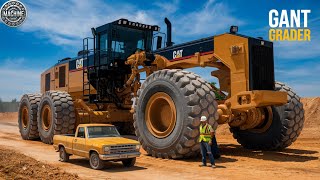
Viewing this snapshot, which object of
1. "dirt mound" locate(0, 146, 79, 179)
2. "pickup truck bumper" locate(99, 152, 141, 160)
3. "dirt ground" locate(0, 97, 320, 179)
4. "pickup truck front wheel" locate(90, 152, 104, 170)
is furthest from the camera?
"pickup truck front wheel" locate(90, 152, 104, 170)

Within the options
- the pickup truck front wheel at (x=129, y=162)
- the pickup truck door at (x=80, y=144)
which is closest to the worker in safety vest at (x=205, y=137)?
the pickup truck front wheel at (x=129, y=162)

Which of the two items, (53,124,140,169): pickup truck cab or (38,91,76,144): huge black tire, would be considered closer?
(53,124,140,169): pickup truck cab

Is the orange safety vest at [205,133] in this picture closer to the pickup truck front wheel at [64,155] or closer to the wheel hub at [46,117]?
the pickup truck front wheel at [64,155]

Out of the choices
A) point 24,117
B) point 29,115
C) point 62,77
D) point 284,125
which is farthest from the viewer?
point 62,77

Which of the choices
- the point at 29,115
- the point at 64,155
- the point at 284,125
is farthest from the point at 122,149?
the point at 29,115

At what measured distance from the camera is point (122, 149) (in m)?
9.66

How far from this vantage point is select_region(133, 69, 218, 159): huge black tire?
998 cm

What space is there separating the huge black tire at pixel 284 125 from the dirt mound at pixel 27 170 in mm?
6945

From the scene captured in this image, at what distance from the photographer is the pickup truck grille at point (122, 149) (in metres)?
9.50

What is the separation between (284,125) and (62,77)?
12144mm

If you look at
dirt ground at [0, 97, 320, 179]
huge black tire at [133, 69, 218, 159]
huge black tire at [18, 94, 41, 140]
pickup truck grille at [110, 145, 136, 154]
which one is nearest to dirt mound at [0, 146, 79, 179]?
dirt ground at [0, 97, 320, 179]

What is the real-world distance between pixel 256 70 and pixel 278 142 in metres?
2.93

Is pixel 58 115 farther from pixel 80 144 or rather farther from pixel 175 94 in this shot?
pixel 175 94

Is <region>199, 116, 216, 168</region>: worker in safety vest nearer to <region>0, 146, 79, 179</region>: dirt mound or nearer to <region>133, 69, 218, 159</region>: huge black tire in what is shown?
<region>133, 69, 218, 159</region>: huge black tire
